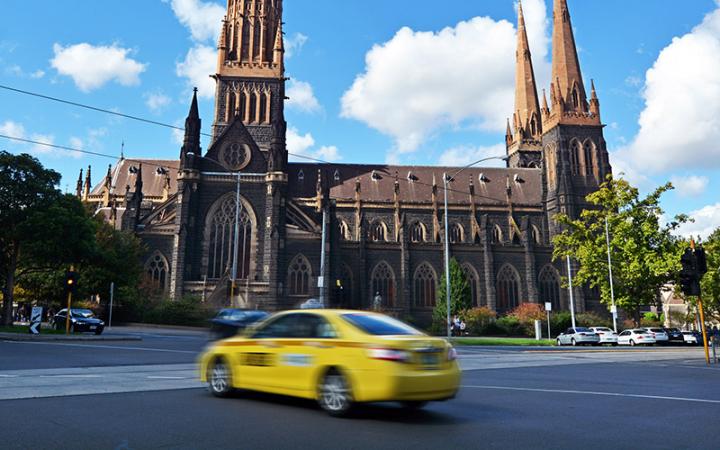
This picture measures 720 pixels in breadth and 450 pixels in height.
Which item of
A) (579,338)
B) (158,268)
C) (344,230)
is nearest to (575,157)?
(344,230)

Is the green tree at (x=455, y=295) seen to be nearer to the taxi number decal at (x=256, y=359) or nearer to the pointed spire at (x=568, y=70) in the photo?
the pointed spire at (x=568, y=70)

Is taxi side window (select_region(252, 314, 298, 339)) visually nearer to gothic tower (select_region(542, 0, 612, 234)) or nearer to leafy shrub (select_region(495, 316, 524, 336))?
leafy shrub (select_region(495, 316, 524, 336))

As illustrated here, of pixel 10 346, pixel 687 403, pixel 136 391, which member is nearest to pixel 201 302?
pixel 10 346

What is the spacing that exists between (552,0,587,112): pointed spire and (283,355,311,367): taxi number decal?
214 feet

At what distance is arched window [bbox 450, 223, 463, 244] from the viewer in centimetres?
6300

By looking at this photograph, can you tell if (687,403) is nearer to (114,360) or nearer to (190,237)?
(114,360)

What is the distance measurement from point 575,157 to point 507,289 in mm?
18725

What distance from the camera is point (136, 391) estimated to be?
8.57 m

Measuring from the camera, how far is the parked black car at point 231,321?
19.1 metres

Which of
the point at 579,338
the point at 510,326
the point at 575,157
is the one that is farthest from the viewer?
the point at 575,157

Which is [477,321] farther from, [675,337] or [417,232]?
[417,232]

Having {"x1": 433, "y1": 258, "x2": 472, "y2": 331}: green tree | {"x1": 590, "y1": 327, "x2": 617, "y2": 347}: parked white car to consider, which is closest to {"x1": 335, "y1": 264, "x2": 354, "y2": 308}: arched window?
{"x1": 433, "y1": 258, "x2": 472, "y2": 331}: green tree

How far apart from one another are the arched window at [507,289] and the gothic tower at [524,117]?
821 inches

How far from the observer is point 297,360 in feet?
22.8
